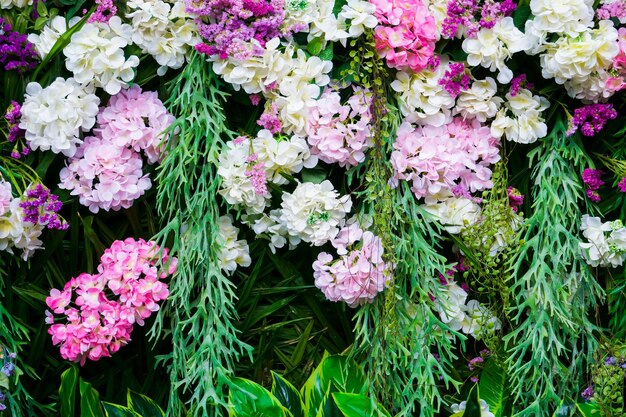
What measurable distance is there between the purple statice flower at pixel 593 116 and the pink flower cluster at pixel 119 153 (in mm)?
970

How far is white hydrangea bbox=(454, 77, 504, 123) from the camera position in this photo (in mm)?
1886

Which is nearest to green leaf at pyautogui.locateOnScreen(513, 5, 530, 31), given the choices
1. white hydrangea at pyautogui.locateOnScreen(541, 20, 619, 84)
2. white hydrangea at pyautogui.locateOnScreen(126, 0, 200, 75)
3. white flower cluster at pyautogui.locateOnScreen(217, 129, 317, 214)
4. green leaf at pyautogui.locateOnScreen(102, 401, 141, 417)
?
white hydrangea at pyautogui.locateOnScreen(541, 20, 619, 84)

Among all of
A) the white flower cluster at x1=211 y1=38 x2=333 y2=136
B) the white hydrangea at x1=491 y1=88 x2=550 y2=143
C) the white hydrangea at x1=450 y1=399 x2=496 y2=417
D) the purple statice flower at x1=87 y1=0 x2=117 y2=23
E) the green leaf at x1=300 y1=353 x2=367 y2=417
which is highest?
the purple statice flower at x1=87 y1=0 x2=117 y2=23

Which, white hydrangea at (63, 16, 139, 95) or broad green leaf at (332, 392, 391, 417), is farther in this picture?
white hydrangea at (63, 16, 139, 95)

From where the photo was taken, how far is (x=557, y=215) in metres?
1.85

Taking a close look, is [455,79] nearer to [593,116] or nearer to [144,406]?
[593,116]

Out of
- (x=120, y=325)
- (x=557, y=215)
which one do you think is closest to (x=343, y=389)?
(x=120, y=325)

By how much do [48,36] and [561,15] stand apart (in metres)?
1.22

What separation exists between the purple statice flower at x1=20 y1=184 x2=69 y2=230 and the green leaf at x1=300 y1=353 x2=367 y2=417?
67 cm

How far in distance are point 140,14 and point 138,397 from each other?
900 millimetres

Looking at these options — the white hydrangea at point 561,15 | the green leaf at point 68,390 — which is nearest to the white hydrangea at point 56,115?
the green leaf at point 68,390

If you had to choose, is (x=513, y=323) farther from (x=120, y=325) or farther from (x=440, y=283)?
(x=120, y=325)

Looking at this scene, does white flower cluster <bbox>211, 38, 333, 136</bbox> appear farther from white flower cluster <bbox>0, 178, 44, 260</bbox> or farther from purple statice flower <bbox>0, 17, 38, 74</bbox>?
white flower cluster <bbox>0, 178, 44, 260</bbox>

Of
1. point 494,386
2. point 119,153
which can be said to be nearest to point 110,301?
point 119,153
